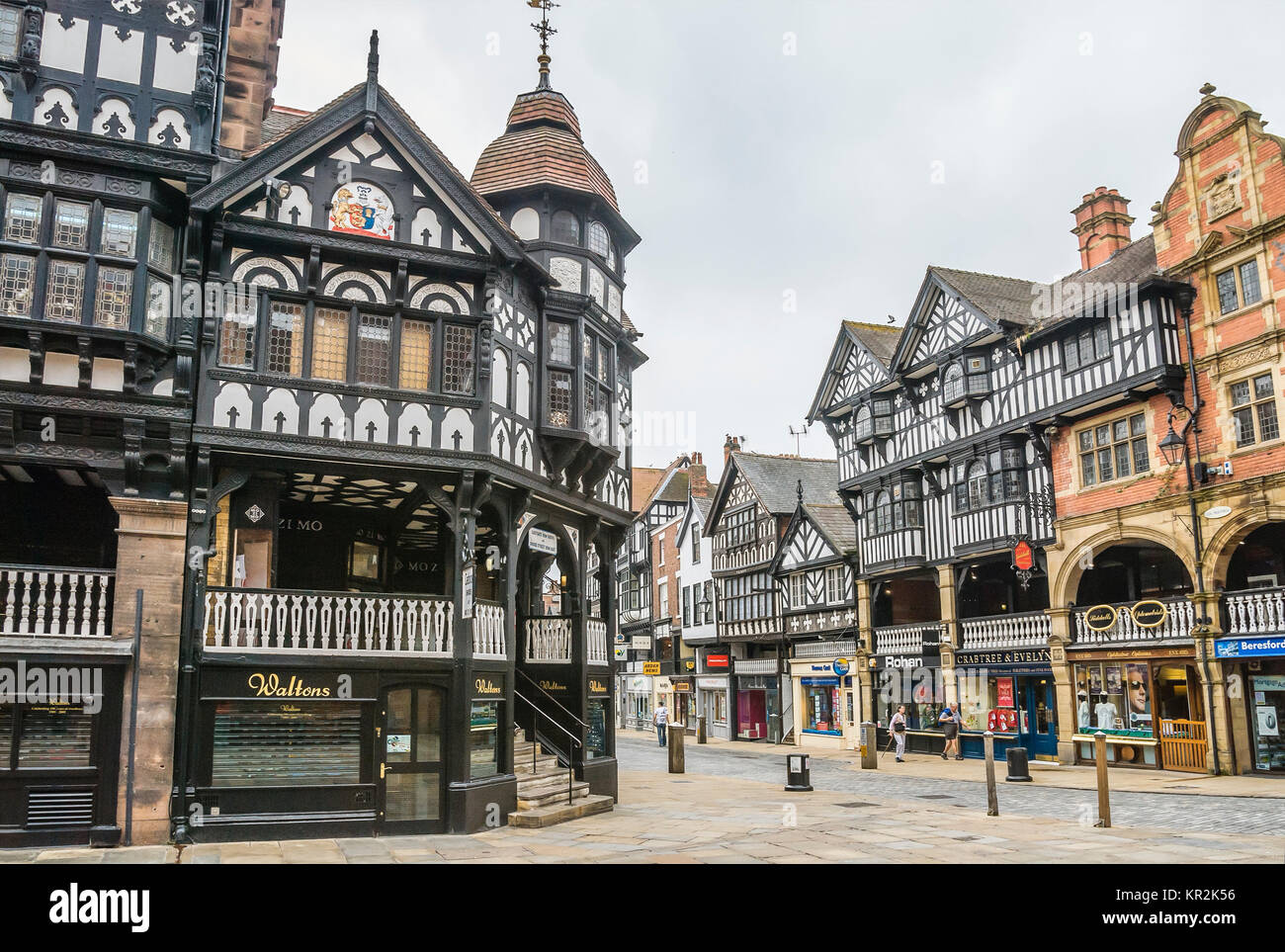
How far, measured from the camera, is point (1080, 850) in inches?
493

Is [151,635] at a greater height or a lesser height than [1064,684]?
greater

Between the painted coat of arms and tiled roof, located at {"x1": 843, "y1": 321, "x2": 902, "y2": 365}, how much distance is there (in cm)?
2331

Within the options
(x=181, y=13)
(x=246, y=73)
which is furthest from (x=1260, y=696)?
(x=181, y=13)

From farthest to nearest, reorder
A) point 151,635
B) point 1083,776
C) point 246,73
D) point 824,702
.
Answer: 1. point 824,702
2. point 1083,776
3. point 246,73
4. point 151,635

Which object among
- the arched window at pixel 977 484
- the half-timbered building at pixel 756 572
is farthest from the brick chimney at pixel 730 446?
the arched window at pixel 977 484

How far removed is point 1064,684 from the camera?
27203mm

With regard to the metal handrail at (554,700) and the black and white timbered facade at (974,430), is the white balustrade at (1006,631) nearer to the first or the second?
the black and white timbered facade at (974,430)

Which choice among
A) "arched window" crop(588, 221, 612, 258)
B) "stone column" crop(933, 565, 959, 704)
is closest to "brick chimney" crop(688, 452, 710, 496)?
"stone column" crop(933, 565, 959, 704)

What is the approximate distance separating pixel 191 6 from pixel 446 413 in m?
7.42

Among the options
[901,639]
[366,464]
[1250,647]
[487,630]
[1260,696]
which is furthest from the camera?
[901,639]

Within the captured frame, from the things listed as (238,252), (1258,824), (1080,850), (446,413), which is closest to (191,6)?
(238,252)

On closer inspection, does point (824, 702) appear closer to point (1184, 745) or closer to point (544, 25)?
point (1184, 745)

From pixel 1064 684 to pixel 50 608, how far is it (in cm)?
2389

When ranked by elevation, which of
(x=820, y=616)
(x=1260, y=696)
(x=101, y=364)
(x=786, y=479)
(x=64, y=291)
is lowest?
(x=1260, y=696)
